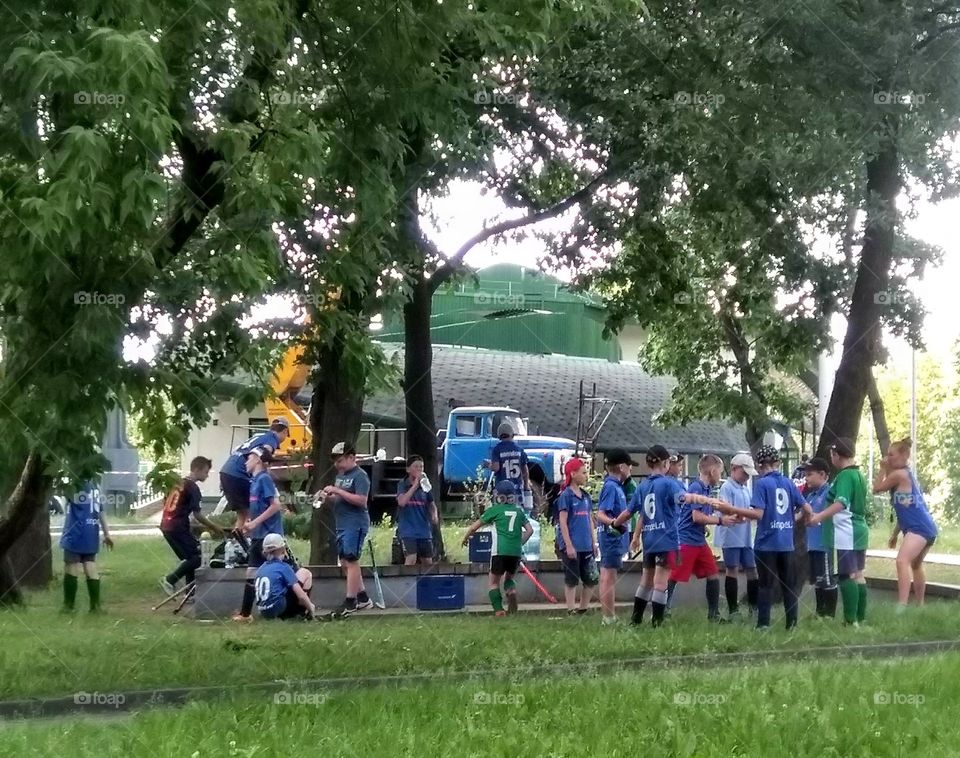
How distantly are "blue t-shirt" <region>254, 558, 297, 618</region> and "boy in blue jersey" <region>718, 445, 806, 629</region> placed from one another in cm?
429

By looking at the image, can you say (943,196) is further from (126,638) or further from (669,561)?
(126,638)

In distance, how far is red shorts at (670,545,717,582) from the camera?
13.6m

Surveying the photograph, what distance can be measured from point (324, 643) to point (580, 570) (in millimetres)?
4297

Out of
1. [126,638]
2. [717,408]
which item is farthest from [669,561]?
[717,408]

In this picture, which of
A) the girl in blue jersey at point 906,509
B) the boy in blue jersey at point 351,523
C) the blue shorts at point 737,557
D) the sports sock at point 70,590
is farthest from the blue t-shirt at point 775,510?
the sports sock at point 70,590

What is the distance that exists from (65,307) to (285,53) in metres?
2.40

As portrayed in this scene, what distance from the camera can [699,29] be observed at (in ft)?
45.7

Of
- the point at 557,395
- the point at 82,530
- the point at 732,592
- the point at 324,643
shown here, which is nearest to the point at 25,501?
the point at 324,643

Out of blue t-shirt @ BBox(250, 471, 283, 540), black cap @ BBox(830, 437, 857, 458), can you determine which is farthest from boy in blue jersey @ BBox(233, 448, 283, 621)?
black cap @ BBox(830, 437, 857, 458)

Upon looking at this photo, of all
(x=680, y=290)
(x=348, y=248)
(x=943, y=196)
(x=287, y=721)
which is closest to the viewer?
(x=287, y=721)

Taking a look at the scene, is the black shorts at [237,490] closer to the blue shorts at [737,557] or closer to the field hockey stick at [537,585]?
the field hockey stick at [537,585]

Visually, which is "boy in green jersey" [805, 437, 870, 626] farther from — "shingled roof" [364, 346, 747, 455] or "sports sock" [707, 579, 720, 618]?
"shingled roof" [364, 346, 747, 455]

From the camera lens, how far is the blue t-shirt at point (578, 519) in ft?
48.6

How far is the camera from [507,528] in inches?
567
